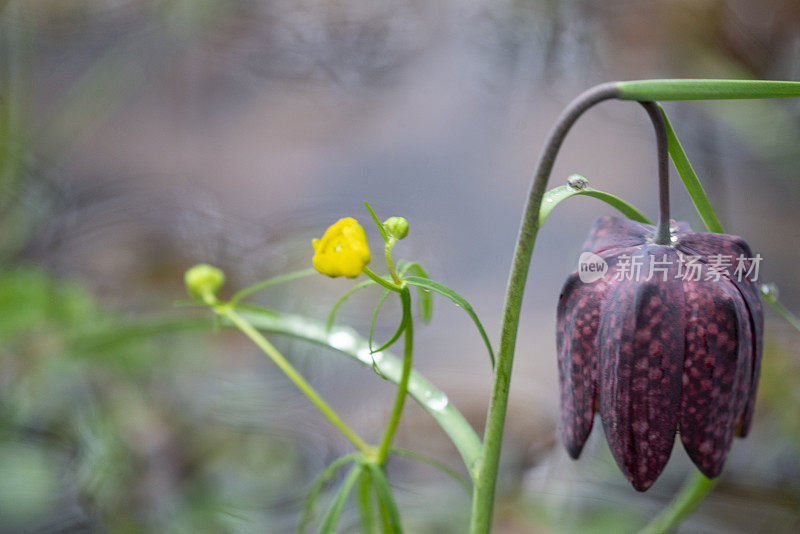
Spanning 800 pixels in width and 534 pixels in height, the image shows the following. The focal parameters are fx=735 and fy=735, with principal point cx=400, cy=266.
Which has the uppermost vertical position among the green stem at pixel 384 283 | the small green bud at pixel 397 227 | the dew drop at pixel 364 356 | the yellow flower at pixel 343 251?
the small green bud at pixel 397 227

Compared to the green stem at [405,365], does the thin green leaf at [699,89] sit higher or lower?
higher

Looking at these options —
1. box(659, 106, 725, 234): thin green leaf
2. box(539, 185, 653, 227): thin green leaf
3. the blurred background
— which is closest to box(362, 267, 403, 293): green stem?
box(539, 185, 653, 227): thin green leaf

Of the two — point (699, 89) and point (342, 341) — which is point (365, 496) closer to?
point (342, 341)

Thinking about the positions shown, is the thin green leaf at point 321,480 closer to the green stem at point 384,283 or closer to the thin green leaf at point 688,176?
the green stem at point 384,283

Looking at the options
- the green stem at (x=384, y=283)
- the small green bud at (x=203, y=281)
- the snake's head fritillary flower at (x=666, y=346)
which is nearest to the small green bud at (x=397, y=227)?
the green stem at (x=384, y=283)

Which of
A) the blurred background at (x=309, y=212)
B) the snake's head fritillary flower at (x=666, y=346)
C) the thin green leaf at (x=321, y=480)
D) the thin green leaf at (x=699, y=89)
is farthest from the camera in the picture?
the blurred background at (x=309, y=212)

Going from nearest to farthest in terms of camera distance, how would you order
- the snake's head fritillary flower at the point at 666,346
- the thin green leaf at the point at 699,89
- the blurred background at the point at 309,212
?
the thin green leaf at the point at 699,89, the snake's head fritillary flower at the point at 666,346, the blurred background at the point at 309,212

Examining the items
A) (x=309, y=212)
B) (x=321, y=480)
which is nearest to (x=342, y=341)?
(x=321, y=480)
